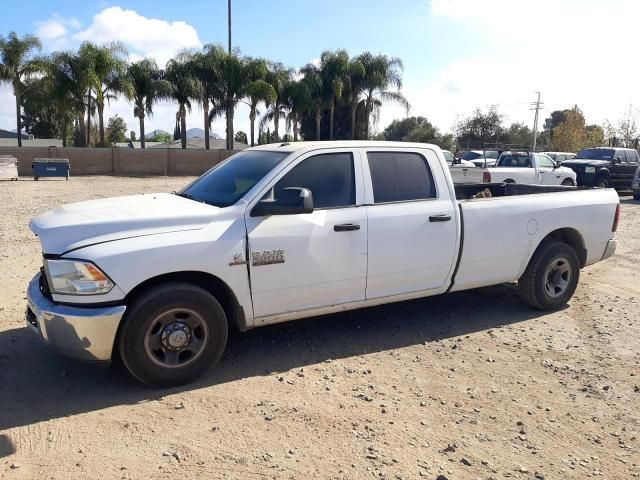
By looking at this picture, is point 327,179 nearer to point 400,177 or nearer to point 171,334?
point 400,177

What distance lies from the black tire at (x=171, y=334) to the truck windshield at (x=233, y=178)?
0.85m

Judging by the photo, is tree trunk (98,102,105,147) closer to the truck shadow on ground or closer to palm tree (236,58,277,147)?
palm tree (236,58,277,147)

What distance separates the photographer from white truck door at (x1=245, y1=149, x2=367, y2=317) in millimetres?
4176

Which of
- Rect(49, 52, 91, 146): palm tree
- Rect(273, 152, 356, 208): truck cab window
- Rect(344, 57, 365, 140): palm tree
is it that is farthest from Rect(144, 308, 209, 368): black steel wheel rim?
Rect(344, 57, 365, 140): palm tree

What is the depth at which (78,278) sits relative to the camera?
142 inches

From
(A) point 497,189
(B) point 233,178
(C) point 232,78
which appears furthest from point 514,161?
(C) point 232,78

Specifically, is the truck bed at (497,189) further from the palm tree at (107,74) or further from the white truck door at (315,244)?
the palm tree at (107,74)

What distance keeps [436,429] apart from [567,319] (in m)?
3.00

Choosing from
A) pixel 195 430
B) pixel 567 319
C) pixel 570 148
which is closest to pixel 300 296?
pixel 195 430

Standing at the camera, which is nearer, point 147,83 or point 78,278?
point 78,278

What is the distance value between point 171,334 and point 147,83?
38.3 metres

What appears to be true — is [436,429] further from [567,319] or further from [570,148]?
[570,148]

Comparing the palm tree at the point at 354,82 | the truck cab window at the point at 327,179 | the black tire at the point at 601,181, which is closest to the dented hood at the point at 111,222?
the truck cab window at the point at 327,179

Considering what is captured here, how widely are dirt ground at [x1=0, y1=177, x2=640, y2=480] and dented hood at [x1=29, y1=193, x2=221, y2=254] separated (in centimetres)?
115
